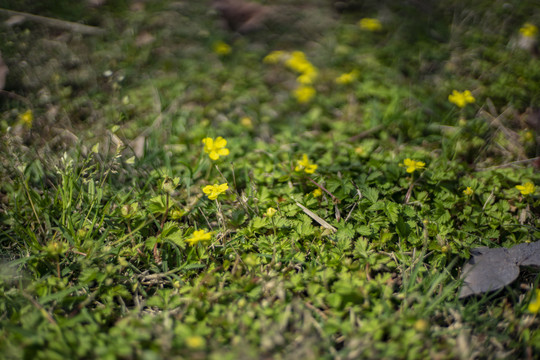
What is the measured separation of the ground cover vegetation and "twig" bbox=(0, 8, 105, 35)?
2.8 inches

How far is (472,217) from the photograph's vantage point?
7.79 ft

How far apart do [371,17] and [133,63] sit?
3134mm

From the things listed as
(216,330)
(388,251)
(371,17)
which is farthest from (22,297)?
(371,17)

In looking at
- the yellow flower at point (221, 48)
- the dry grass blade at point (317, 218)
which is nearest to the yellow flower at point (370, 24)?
the yellow flower at point (221, 48)

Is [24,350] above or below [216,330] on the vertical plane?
above

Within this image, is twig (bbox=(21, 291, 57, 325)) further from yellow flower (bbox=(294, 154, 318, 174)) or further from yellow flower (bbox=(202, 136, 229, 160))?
yellow flower (bbox=(294, 154, 318, 174))

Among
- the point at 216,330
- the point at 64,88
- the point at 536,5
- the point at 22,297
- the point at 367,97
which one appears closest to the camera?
the point at 216,330

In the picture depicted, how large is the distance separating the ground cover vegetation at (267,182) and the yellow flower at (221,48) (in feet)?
0.08

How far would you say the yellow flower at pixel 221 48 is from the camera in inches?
161

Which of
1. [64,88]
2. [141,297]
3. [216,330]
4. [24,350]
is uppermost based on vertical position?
[64,88]

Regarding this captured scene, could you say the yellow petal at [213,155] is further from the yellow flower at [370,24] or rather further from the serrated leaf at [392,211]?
the yellow flower at [370,24]

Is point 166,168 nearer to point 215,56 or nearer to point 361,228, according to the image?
point 361,228

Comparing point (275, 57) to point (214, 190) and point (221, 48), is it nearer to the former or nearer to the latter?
point (221, 48)

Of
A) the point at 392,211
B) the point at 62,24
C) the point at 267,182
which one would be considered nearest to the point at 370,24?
the point at 267,182
